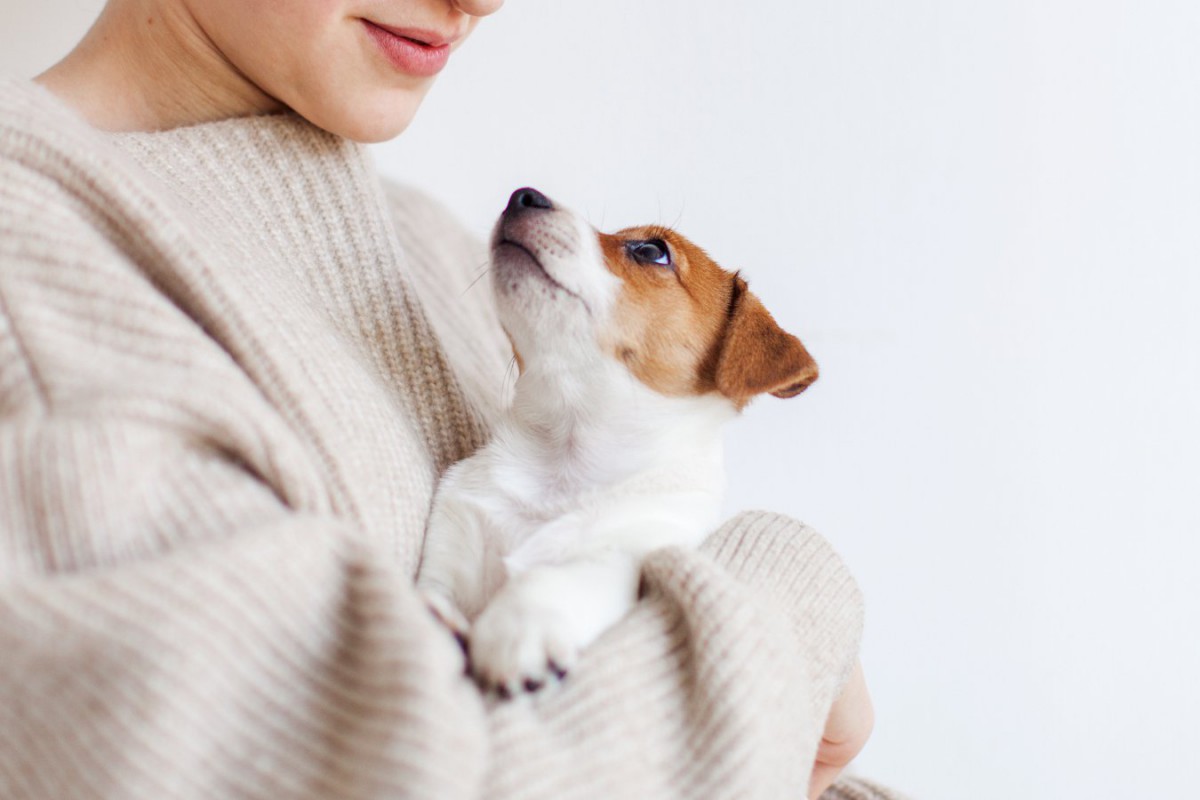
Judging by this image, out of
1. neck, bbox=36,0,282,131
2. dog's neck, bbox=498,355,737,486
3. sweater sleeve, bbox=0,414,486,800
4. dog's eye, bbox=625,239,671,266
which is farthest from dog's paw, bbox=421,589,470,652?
neck, bbox=36,0,282,131

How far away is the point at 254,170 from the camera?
4.71 ft

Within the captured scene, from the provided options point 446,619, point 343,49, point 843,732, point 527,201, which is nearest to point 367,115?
point 343,49

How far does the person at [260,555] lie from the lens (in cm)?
82

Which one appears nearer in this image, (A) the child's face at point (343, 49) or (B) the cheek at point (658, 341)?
(A) the child's face at point (343, 49)

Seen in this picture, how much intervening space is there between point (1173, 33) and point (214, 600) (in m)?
1.99

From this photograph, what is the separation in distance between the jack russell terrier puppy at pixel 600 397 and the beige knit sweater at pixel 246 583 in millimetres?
102

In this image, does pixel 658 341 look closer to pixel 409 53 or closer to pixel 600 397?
pixel 600 397

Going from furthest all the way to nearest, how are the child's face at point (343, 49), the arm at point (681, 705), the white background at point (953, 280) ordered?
the white background at point (953, 280) < the child's face at point (343, 49) < the arm at point (681, 705)

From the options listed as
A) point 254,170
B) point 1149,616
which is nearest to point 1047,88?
point 1149,616

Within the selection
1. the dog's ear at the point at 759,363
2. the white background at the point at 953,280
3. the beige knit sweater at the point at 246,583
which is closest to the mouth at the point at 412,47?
the beige knit sweater at the point at 246,583

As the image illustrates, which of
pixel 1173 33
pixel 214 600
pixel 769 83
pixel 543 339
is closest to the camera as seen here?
pixel 214 600

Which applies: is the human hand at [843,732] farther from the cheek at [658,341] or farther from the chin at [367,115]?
the chin at [367,115]

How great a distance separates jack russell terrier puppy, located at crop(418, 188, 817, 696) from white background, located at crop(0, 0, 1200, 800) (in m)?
0.57

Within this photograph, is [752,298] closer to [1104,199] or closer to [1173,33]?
[1104,199]
